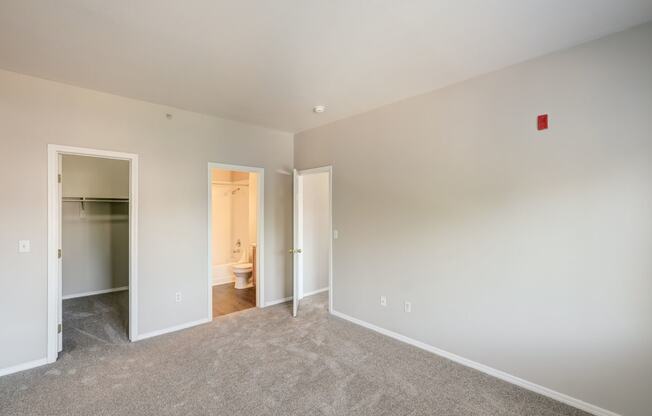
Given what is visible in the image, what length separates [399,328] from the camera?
335 cm

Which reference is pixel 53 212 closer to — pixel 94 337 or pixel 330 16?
pixel 94 337

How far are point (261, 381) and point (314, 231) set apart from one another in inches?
116

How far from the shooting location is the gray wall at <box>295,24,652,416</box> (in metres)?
2.01

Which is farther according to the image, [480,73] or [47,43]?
[480,73]

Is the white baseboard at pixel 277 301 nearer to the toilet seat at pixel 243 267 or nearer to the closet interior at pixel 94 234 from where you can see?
the toilet seat at pixel 243 267

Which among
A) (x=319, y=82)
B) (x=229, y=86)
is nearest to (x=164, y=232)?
(x=229, y=86)

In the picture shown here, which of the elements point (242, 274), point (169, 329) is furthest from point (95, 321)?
point (242, 274)

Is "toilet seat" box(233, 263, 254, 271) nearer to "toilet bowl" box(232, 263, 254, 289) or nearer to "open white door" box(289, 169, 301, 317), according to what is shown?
"toilet bowl" box(232, 263, 254, 289)

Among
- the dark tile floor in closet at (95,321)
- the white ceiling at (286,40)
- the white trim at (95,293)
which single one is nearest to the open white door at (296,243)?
the white ceiling at (286,40)

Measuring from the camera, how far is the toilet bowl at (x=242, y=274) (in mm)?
5383

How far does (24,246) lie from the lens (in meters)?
2.70

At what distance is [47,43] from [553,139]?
392 cm

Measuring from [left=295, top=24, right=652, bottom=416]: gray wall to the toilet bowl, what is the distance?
277 centimetres

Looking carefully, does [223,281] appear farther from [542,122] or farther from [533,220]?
[542,122]
